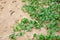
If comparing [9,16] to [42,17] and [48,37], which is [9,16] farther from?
[48,37]

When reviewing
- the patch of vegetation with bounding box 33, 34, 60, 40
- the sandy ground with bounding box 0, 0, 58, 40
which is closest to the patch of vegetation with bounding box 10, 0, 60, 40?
the patch of vegetation with bounding box 33, 34, 60, 40

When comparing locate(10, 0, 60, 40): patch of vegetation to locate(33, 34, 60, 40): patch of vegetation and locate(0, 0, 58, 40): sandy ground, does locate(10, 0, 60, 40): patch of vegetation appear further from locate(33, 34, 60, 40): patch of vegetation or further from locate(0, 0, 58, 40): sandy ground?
locate(0, 0, 58, 40): sandy ground

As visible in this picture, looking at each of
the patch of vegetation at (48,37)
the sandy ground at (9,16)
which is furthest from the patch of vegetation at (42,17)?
the sandy ground at (9,16)

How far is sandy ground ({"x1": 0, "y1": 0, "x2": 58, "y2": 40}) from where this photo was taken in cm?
420

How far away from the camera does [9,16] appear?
15.6 feet

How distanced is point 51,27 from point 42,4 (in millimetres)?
924

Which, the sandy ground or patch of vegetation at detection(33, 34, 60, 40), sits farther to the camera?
the sandy ground

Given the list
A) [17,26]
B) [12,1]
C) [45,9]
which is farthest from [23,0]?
[17,26]

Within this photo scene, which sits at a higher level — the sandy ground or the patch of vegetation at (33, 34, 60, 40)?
the sandy ground

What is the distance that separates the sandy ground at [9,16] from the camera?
420 cm

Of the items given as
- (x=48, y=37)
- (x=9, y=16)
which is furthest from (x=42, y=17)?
(x=9, y=16)

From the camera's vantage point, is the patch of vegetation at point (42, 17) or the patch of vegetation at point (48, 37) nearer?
the patch of vegetation at point (48, 37)

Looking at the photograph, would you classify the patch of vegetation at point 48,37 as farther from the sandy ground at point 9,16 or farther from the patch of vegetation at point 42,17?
the sandy ground at point 9,16

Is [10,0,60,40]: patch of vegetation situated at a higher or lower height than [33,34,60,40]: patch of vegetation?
higher
